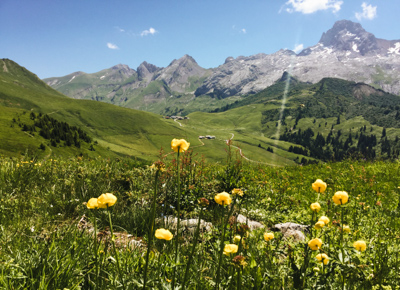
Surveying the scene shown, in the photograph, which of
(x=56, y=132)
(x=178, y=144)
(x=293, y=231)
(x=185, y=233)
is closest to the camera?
(x=178, y=144)

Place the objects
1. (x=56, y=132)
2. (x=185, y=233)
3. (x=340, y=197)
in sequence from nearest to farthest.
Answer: (x=340, y=197) < (x=185, y=233) < (x=56, y=132)

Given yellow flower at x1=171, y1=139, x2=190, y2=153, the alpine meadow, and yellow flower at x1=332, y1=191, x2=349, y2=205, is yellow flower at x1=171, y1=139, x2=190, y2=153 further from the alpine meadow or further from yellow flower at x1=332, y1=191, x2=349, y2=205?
yellow flower at x1=332, y1=191, x2=349, y2=205

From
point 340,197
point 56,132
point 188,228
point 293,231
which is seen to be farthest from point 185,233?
point 56,132

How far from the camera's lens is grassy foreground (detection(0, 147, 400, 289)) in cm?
273

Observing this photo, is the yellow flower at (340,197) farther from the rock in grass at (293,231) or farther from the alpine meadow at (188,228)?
the rock in grass at (293,231)

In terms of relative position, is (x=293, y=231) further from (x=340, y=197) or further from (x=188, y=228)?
(x=340, y=197)

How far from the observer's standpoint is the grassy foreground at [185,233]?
2732 millimetres

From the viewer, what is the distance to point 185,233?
16.4 feet

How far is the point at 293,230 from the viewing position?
570cm

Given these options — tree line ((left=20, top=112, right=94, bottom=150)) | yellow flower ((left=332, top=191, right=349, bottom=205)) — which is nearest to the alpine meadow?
yellow flower ((left=332, top=191, right=349, bottom=205))

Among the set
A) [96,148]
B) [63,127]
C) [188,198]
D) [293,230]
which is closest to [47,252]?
[188,198]

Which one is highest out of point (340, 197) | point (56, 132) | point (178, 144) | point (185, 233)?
point (178, 144)

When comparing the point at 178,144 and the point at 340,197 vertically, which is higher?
the point at 178,144

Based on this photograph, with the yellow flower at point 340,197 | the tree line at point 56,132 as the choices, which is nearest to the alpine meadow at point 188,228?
the yellow flower at point 340,197
